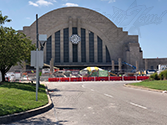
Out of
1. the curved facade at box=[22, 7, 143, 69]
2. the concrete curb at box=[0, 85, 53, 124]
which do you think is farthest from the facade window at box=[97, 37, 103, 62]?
the concrete curb at box=[0, 85, 53, 124]

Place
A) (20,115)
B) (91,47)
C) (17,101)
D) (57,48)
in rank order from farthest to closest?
(91,47)
(57,48)
(17,101)
(20,115)

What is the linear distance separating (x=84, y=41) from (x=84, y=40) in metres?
0.38

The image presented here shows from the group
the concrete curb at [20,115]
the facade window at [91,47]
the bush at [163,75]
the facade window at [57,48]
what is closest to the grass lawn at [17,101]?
the concrete curb at [20,115]

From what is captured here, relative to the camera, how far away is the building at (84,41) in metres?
69.8

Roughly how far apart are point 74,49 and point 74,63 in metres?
5.39

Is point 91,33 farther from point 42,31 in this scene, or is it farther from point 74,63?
point 42,31

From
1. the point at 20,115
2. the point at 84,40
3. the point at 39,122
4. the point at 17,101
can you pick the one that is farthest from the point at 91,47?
the point at 39,122

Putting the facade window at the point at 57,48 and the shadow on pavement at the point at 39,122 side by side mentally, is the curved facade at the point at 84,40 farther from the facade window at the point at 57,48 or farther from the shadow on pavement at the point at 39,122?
the shadow on pavement at the point at 39,122

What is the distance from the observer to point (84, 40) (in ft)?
235

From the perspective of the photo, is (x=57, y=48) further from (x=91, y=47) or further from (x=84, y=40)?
(x=91, y=47)

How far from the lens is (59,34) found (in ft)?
234

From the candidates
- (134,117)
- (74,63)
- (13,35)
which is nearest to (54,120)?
(134,117)

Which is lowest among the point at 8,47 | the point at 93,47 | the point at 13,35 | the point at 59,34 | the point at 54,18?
the point at 8,47

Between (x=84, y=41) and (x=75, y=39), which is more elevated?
(x=75, y=39)
